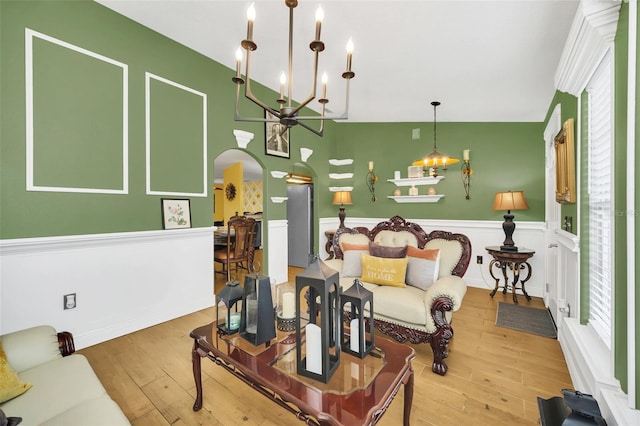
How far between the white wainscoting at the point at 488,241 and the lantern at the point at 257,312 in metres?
3.41

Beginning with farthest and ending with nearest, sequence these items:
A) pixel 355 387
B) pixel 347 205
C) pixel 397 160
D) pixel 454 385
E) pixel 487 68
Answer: pixel 347 205, pixel 397 160, pixel 487 68, pixel 454 385, pixel 355 387

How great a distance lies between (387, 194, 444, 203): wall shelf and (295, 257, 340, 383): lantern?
12.4ft

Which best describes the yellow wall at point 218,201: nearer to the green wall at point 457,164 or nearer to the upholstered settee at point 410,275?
the green wall at point 457,164

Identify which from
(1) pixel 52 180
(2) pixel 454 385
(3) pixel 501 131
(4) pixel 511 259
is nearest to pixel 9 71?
(1) pixel 52 180

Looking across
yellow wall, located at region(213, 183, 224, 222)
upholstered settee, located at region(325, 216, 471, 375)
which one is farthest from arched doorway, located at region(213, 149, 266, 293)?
upholstered settee, located at region(325, 216, 471, 375)

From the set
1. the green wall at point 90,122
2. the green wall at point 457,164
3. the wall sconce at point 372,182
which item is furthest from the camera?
the wall sconce at point 372,182

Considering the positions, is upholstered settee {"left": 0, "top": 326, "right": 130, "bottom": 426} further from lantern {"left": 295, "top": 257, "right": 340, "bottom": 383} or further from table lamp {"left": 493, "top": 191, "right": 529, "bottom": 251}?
table lamp {"left": 493, "top": 191, "right": 529, "bottom": 251}

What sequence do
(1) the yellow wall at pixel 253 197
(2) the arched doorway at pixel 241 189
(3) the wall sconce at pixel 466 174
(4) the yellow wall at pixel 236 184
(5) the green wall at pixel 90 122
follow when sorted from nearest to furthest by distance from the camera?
1. (5) the green wall at pixel 90 122
2. (3) the wall sconce at pixel 466 174
3. (2) the arched doorway at pixel 241 189
4. (4) the yellow wall at pixel 236 184
5. (1) the yellow wall at pixel 253 197

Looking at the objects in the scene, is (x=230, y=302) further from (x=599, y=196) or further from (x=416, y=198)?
(x=416, y=198)

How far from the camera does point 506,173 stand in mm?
4188

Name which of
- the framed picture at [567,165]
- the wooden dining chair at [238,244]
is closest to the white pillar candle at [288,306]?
the framed picture at [567,165]

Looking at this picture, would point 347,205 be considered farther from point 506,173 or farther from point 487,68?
Result: point 487,68

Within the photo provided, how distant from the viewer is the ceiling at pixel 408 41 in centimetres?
214

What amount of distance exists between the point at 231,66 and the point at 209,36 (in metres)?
0.64
